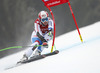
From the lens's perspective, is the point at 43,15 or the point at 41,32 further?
the point at 41,32

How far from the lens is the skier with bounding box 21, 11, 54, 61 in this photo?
4.94 meters

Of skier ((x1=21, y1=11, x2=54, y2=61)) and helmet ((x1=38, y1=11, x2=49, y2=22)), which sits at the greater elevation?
helmet ((x1=38, y1=11, x2=49, y2=22))

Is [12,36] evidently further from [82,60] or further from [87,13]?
[82,60]

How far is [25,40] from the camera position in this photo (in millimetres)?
13922

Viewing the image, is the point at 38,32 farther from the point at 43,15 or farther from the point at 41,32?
the point at 43,15

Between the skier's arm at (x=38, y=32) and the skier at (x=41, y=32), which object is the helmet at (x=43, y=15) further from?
the skier's arm at (x=38, y=32)

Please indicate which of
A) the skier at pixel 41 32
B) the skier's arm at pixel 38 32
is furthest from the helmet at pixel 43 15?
the skier's arm at pixel 38 32

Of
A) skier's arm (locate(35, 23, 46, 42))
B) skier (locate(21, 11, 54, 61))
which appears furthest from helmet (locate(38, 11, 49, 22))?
skier's arm (locate(35, 23, 46, 42))

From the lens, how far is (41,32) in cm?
514

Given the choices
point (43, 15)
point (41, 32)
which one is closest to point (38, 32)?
point (41, 32)

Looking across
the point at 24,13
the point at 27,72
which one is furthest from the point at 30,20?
the point at 27,72

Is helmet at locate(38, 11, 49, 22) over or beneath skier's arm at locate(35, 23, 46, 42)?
over

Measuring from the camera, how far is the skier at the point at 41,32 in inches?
195

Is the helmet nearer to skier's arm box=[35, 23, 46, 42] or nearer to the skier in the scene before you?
the skier
